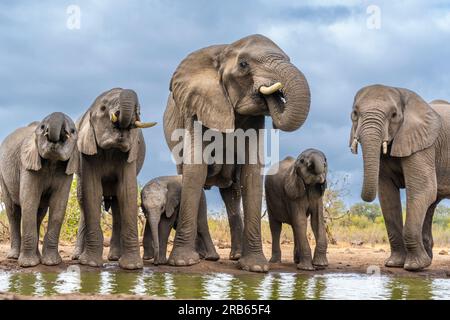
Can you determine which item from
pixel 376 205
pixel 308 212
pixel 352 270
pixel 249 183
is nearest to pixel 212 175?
pixel 249 183

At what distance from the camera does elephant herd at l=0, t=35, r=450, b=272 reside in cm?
1073

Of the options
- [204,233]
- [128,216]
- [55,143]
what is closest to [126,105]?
[55,143]

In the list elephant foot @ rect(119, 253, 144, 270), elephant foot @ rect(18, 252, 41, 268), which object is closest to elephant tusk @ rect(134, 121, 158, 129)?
elephant foot @ rect(119, 253, 144, 270)

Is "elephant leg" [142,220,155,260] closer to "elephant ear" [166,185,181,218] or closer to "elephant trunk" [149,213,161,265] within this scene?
"elephant ear" [166,185,181,218]

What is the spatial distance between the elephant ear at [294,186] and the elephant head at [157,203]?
5.03 feet

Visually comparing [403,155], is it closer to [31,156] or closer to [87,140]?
[87,140]

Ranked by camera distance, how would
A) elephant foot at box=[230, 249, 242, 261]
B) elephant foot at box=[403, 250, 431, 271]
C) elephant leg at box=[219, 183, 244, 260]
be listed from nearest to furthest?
1. elephant foot at box=[403, 250, 431, 271]
2. elephant foot at box=[230, 249, 242, 261]
3. elephant leg at box=[219, 183, 244, 260]

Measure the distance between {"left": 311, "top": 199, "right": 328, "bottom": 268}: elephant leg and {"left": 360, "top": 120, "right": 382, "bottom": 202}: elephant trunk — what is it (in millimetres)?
894

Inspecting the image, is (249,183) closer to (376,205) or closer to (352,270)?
(352,270)

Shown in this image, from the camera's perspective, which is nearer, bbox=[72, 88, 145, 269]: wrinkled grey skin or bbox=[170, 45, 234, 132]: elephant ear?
bbox=[72, 88, 145, 269]: wrinkled grey skin

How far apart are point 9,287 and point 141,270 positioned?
2238 millimetres

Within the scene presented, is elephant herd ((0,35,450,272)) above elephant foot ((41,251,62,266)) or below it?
above

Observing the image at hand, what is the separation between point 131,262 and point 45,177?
60.8 inches

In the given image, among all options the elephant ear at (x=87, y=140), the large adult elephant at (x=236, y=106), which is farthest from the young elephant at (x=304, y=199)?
the elephant ear at (x=87, y=140)
